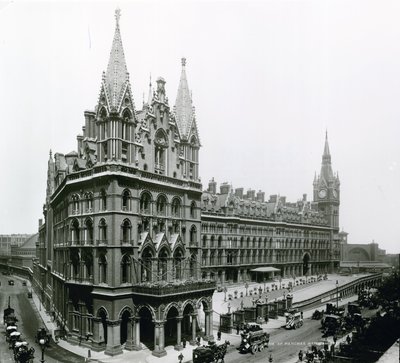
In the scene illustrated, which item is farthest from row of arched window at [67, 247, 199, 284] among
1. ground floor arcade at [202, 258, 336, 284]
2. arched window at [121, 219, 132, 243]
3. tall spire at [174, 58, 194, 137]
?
ground floor arcade at [202, 258, 336, 284]

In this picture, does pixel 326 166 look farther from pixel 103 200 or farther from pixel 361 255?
pixel 103 200

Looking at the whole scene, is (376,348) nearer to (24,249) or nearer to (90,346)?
(90,346)

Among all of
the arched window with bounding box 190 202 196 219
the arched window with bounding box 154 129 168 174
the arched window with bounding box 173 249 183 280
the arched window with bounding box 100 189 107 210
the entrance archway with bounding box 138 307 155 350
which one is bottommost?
the entrance archway with bounding box 138 307 155 350

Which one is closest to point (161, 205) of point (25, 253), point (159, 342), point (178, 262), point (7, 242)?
point (178, 262)

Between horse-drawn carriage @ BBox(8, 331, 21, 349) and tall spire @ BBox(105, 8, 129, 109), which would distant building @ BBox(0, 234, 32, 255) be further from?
tall spire @ BBox(105, 8, 129, 109)

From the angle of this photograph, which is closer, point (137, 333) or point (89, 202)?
point (137, 333)

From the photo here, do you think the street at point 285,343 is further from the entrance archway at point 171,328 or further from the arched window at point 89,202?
the arched window at point 89,202

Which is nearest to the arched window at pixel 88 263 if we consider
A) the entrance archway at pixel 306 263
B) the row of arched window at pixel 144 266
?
the row of arched window at pixel 144 266
